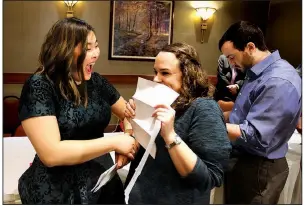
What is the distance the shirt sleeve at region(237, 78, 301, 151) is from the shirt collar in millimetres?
103

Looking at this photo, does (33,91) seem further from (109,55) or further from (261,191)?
(109,55)

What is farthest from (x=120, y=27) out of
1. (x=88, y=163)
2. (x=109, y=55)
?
(x=88, y=163)

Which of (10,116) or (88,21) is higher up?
(88,21)

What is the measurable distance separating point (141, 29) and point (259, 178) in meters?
2.38

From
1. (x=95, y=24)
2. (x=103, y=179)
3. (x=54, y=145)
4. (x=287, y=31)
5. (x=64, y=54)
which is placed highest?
(x=95, y=24)

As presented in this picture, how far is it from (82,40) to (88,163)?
0.35 meters

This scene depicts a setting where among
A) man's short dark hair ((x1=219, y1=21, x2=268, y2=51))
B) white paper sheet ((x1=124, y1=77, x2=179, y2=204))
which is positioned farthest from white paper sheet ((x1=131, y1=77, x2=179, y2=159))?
man's short dark hair ((x1=219, y1=21, x2=268, y2=51))

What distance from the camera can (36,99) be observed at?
2.62 ft

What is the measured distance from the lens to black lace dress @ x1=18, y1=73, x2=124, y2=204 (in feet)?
2.67

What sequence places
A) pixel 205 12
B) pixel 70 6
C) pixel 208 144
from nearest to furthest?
pixel 208 144 → pixel 70 6 → pixel 205 12

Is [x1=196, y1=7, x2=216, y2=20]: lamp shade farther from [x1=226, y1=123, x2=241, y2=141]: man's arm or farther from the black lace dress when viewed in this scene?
the black lace dress

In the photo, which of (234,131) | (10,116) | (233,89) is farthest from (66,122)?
(10,116)

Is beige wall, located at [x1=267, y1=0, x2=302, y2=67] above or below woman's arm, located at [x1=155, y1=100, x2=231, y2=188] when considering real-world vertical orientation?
above

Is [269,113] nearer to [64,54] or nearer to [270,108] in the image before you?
[270,108]
